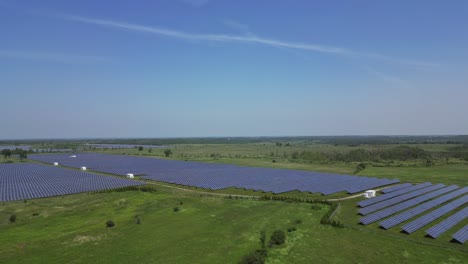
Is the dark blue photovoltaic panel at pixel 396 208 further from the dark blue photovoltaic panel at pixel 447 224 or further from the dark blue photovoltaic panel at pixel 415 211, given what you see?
the dark blue photovoltaic panel at pixel 447 224

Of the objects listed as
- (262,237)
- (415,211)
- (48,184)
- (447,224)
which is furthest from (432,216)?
(48,184)

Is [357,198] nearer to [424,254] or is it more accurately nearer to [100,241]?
[424,254]

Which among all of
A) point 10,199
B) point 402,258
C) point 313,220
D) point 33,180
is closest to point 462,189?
point 313,220

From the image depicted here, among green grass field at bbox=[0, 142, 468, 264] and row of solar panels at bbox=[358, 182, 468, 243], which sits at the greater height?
row of solar panels at bbox=[358, 182, 468, 243]

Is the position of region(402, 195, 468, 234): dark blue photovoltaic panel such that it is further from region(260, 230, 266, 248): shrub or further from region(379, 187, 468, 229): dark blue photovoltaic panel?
region(260, 230, 266, 248): shrub

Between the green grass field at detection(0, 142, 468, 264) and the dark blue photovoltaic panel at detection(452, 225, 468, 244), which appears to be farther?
the dark blue photovoltaic panel at detection(452, 225, 468, 244)

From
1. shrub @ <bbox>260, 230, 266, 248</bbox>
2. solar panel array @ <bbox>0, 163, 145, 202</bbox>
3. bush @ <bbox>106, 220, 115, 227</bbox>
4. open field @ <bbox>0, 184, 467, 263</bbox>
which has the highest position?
solar panel array @ <bbox>0, 163, 145, 202</bbox>

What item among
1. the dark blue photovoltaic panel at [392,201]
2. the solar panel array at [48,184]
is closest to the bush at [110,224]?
the solar panel array at [48,184]

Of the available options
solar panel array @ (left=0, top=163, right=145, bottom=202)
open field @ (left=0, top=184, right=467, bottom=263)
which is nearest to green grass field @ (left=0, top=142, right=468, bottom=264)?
open field @ (left=0, top=184, right=467, bottom=263)
